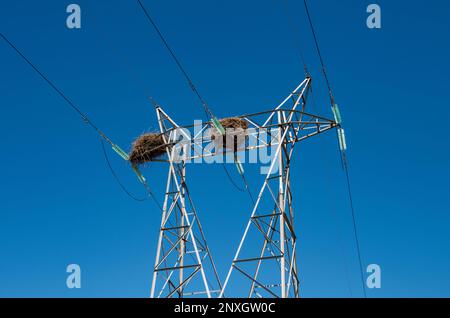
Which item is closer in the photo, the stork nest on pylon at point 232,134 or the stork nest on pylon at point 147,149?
the stork nest on pylon at point 232,134

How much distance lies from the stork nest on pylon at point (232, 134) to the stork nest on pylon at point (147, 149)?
69.9 inches

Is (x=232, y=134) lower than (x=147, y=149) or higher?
→ lower

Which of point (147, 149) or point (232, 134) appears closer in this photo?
point (232, 134)

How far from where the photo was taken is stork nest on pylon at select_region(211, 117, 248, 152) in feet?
54.2

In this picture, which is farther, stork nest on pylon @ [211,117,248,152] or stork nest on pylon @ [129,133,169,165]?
stork nest on pylon @ [129,133,169,165]

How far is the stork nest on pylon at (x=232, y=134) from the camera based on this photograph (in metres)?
16.5

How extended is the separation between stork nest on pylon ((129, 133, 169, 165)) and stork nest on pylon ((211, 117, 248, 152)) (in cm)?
A: 178

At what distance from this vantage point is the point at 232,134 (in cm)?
1655

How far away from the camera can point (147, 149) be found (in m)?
17.6

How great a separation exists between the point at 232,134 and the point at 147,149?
2.80m
